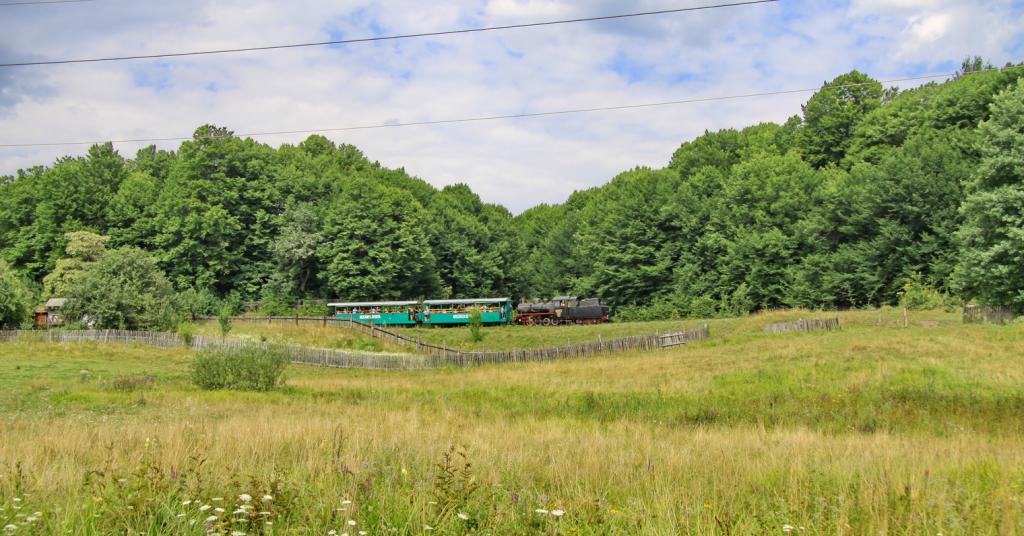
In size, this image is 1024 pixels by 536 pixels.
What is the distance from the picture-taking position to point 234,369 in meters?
26.3

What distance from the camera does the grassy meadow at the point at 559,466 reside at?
5.53 m

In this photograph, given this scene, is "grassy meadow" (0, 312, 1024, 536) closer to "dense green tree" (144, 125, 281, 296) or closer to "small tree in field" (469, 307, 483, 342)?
"small tree in field" (469, 307, 483, 342)

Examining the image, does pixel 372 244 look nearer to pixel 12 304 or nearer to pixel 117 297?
pixel 117 297

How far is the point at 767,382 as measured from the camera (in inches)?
854

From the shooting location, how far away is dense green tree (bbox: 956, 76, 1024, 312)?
39.6m

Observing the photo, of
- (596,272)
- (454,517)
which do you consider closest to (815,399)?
(454,517)

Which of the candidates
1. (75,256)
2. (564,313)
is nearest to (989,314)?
(564,313)

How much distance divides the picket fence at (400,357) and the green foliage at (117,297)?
17.4 ft

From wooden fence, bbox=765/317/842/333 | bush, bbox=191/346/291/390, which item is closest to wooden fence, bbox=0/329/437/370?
bush, bbox=191/346/291/390

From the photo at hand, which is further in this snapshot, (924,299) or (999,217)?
(924,299)

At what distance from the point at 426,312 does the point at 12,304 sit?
3214 cm

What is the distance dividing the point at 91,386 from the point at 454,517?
2526 centimetres

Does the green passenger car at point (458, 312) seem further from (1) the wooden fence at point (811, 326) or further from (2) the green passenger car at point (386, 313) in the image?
(1) the wooden fence at point (811, 326)

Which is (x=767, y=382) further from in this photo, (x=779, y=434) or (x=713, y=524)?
(x=713, y=524)
